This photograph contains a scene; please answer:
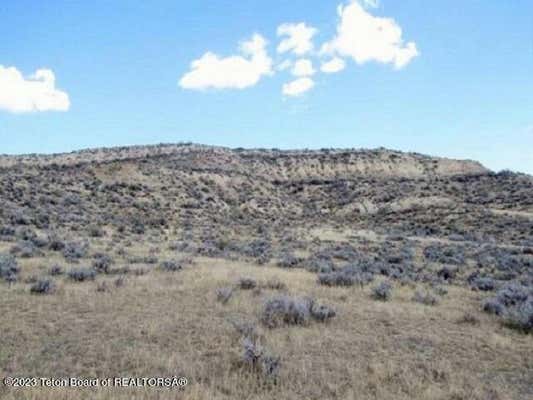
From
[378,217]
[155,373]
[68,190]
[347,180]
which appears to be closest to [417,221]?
[378,217]

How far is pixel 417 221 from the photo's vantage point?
155ft

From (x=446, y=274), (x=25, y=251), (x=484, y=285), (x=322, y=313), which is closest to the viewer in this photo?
(x=322, y=313)

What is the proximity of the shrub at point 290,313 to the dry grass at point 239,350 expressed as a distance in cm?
23

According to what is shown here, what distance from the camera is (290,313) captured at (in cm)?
941

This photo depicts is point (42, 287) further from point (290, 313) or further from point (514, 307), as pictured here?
point (514, 307)

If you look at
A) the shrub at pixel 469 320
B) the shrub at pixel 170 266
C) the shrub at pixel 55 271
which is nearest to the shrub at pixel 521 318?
the shrub at pixel 469 320

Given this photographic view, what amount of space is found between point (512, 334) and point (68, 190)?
131ft

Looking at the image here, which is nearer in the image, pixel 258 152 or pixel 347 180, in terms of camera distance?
pixel 347 180

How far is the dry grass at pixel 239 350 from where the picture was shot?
6.42 m

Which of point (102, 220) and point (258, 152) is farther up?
point (258, 152)

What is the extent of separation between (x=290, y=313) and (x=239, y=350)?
2.01 metres

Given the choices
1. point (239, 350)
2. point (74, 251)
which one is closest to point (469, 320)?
point (239, 350)

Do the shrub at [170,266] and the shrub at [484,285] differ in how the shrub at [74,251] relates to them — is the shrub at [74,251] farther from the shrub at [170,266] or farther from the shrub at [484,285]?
the shrub at [484,285]

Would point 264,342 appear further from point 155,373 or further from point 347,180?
point 347,180
